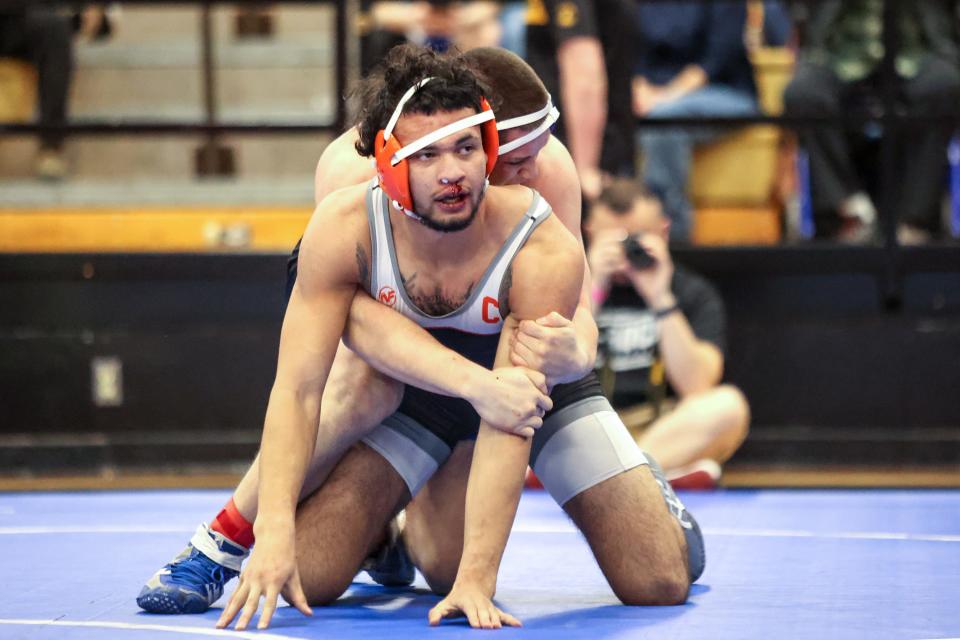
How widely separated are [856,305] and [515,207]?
12.0 ft

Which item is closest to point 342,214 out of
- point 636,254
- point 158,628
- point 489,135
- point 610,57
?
point 489,135

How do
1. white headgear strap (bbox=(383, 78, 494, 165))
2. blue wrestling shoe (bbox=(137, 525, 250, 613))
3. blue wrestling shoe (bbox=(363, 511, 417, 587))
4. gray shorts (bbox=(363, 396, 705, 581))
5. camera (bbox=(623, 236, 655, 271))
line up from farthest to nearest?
camera (bbox=(623, 236, 655, 271)) < blue wrestling shoe (bbox=(363, 511, 417, 587)) < gray shorts (bbox=(363, 396, 705, 581)) < blue wrestling shoe (bbox=(137, 525, 250, 613)) < white headgear strap (bbox=(383, 78, 494, 165))

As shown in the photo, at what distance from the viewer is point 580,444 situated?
3541mm

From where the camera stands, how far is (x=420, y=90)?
3.12 meters

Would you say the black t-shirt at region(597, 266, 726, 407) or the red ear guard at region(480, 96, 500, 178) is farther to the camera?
the black t-shirt at region(597, 266, 726, 407)

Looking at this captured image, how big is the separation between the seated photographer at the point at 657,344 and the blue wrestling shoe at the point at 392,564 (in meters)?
2.01

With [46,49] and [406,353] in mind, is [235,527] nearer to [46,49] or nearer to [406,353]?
[406,353]

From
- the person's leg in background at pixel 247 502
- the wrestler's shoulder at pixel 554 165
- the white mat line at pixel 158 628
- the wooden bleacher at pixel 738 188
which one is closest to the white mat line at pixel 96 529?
the person's leg in background at pixel 247 502

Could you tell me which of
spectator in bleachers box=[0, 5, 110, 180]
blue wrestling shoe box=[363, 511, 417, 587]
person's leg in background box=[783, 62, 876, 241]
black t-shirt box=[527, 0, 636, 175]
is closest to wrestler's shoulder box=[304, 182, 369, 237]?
blue wrestling shoe box=[363, 511, 417, 587]

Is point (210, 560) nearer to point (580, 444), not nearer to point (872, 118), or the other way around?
point (580, 444)

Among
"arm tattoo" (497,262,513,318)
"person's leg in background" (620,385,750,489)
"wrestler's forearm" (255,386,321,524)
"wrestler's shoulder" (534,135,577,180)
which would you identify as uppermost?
"wrestler's shoulder" (534,135,577,180)

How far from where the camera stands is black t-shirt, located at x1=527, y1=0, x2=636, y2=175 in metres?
6.16

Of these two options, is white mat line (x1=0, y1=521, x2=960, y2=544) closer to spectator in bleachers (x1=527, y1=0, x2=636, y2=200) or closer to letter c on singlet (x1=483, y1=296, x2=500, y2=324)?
letter c on singlet (x1=483, y1=296, x2=500, y2=324)

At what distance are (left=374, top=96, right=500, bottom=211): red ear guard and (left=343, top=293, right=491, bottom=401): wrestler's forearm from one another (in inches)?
10.7
